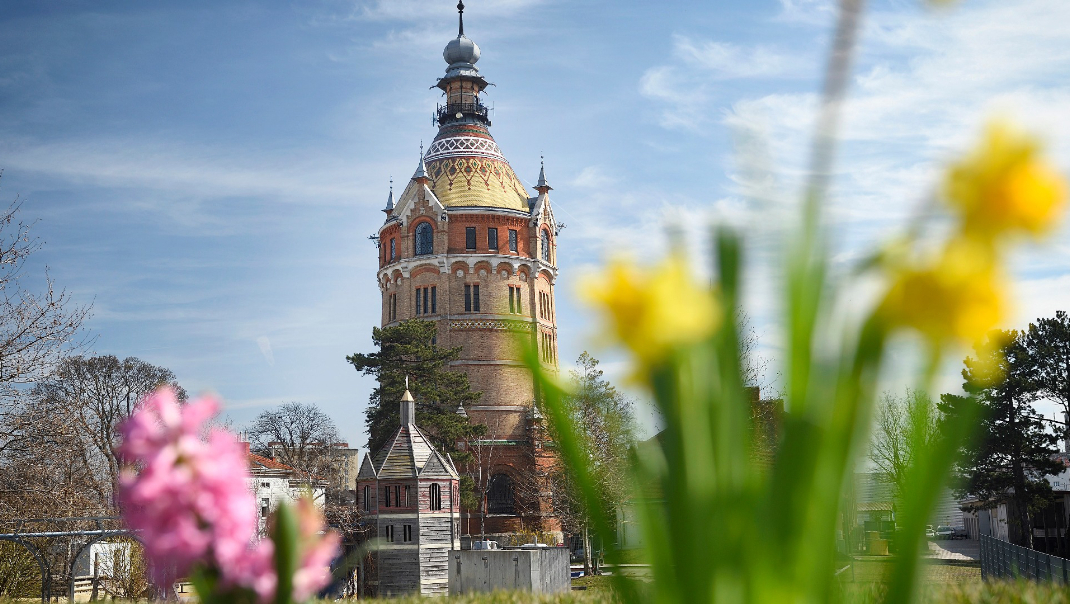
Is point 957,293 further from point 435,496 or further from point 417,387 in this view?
→ point 417,387

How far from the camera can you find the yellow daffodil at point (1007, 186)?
794 millimetres

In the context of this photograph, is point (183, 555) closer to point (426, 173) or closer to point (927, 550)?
point (927, 550)

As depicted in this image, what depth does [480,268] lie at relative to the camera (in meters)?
44.4

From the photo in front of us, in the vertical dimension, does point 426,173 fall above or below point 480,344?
above

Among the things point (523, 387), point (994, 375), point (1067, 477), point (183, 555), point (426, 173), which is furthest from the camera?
point (426, 173)

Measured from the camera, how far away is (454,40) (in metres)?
48.8

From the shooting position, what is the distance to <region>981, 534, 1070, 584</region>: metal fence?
8773mm

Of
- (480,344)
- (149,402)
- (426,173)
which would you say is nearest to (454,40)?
(426,173)

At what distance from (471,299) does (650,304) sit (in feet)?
142

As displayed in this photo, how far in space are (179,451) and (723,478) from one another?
754 millimetres

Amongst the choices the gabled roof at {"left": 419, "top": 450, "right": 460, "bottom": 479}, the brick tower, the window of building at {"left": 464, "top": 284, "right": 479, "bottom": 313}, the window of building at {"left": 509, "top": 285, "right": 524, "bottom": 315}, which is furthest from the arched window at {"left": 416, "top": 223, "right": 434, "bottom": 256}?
the gabled roof at {"left": 419, "top": 450, "right": 460, "bottom": 479}

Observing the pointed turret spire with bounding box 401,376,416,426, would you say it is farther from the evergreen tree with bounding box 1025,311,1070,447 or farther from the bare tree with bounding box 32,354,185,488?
the evergreen tree with bounding box 1025,311,1070,447

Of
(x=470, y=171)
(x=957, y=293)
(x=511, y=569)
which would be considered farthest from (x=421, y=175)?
(x=957, y=293)

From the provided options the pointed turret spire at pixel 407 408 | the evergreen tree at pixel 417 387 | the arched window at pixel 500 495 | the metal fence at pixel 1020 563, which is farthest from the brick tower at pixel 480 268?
the metal fence at pixel 1020 563
